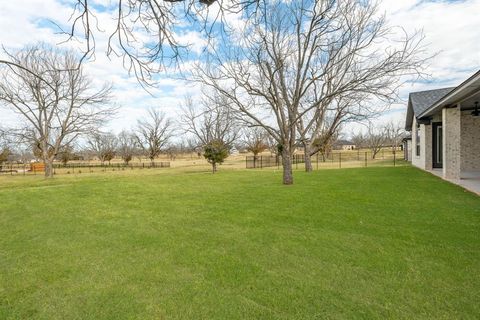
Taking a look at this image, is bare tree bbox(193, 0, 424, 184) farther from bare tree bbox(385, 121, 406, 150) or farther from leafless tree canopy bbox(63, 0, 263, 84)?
bare tree bbox(385, 121, 406, 150)

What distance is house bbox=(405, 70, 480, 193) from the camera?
31.4ft

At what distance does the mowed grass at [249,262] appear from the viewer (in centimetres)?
266

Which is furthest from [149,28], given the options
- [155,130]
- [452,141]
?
[155,130]

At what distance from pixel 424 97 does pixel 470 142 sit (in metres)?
5.04

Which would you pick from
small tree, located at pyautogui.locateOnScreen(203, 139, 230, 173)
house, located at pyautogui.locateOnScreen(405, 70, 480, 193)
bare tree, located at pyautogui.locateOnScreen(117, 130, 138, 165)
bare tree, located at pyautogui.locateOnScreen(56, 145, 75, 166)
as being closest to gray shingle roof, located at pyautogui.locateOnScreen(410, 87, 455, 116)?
A: house, located at pyautogui.locateOnScreen(405, 70, 480, 193)

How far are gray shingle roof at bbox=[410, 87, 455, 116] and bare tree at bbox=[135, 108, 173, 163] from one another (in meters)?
41.3

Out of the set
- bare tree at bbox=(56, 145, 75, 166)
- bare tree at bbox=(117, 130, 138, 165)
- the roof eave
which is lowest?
bare tree at bbox=(56, 145, 75, 166)

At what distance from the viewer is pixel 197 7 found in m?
3.15

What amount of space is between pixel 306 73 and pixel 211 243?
9531 millimetres

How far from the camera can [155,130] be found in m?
52.2

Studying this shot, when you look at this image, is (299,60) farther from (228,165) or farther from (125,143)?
(125,143)

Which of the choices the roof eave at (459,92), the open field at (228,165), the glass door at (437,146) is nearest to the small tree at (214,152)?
the open field at (228,165)

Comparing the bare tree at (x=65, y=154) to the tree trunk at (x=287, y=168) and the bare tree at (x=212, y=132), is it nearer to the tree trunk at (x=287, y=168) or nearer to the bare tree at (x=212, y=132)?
the bare tree at (x=212, y=132)

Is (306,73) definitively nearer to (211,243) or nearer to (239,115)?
(239,115)
